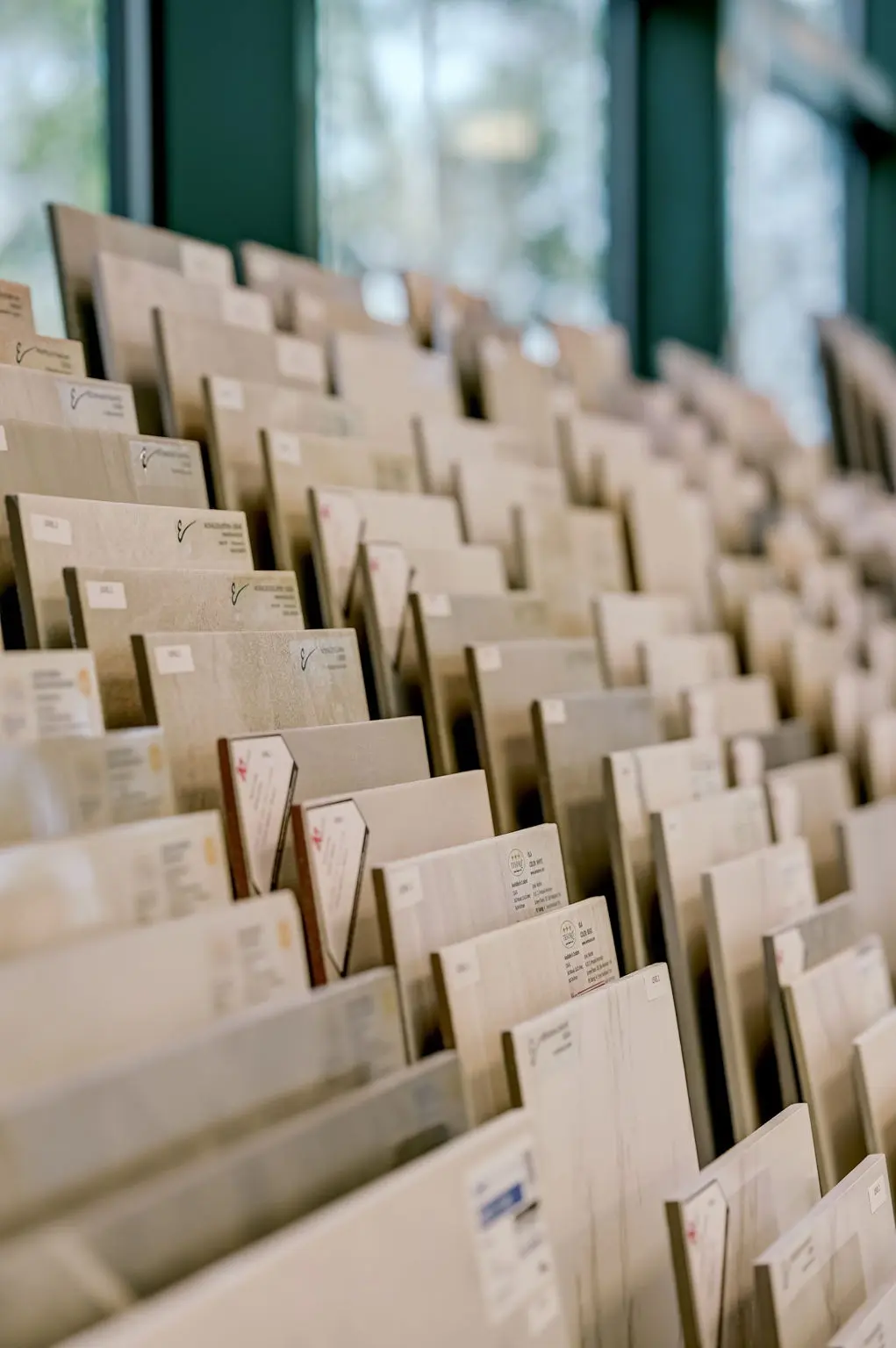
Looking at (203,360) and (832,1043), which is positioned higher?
(203,360)

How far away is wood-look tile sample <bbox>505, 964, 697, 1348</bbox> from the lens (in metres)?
0.47

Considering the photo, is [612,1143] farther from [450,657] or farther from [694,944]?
[450,657]

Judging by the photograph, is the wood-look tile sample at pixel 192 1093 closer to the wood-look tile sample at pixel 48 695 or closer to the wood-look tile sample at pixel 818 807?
the wood-look tile sample at pixel 48 695

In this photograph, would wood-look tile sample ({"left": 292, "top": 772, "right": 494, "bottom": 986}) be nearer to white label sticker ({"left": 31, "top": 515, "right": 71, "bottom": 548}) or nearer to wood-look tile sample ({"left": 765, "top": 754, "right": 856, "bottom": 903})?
white label sticker ({"left": 31, "top": 515, "right": 71, "bottom": 548})

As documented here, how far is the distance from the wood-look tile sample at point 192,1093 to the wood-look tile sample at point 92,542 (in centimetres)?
22

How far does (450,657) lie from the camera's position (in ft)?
2.42

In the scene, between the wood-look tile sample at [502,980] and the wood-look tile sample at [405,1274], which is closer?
the wood-look tile sample at [405,1274]

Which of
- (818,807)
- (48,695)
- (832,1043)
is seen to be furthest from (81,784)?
(818,807)

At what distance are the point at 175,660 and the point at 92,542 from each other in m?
0.09

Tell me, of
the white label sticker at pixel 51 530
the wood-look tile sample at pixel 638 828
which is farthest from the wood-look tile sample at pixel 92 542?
the wood-look tile sample at pixel 638 828

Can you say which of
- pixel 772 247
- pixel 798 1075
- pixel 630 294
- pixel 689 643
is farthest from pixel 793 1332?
pixel 772 247

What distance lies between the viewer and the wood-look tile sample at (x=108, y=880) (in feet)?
1.31

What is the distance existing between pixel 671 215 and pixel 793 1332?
7.11 ft

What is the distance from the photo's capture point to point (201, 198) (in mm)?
1341
